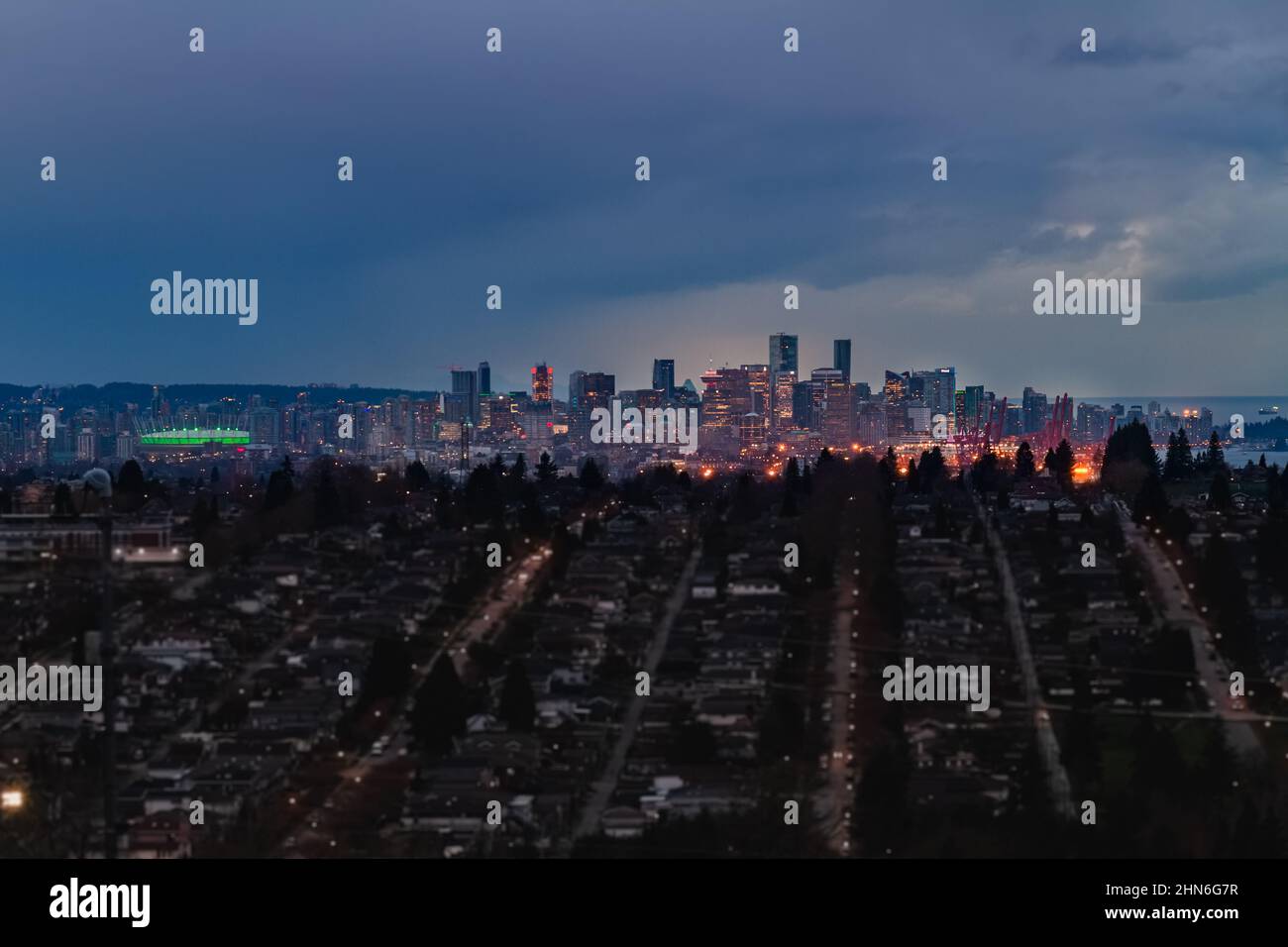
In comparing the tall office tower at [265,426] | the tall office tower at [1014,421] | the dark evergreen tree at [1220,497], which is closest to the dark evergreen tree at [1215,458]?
the dark evergreen tree at [1220,497]

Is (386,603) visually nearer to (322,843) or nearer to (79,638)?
(79,638)

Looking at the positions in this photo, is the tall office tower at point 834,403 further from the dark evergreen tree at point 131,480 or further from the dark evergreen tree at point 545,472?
the dark evergreen tree at point 131,480

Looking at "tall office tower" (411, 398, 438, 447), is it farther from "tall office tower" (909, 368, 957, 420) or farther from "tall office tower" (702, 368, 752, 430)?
"tall office tower" (909, 368, 957, 420)

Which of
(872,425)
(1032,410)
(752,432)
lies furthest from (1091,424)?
(752,432)

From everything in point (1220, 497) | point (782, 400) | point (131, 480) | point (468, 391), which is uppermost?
point (468, 391)

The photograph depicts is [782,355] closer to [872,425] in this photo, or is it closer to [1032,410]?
[872,425]

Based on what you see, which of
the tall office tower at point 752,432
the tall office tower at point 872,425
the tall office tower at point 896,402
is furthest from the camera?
the tall office tower at point 896,402
